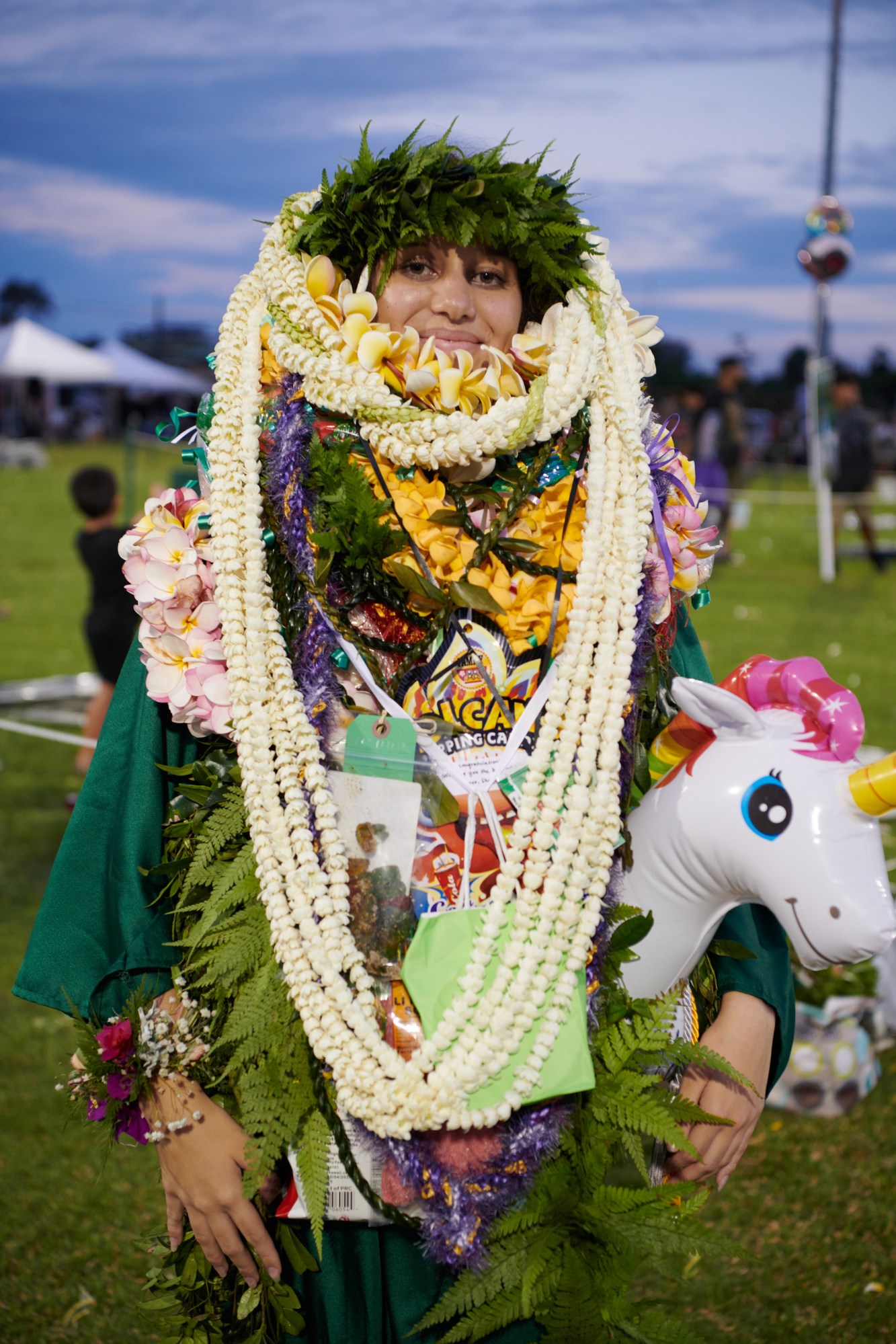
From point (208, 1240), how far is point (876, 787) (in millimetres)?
1145

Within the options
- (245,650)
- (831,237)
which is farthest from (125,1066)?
(831,237)

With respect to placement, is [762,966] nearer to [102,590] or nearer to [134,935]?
[134,935]

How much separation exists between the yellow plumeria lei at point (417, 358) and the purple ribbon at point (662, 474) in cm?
22

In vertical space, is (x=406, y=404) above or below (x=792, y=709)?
above

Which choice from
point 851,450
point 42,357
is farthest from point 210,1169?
point 42,357

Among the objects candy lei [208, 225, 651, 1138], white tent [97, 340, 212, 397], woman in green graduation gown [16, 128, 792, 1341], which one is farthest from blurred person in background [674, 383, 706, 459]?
white tent [97, 340, 212, 397]

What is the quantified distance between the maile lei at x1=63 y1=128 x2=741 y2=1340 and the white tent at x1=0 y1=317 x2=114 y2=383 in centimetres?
2286

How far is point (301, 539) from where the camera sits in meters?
1.84

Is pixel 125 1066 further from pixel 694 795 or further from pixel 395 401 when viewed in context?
pixel 395 401

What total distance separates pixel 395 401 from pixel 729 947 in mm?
987

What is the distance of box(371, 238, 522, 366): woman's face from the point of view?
6.37 feet

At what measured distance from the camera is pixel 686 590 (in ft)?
6.60

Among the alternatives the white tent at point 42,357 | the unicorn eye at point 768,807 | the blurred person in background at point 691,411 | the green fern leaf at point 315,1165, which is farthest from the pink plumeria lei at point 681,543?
the white tent at point 42,357

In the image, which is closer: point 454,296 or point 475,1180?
point 475,1180
